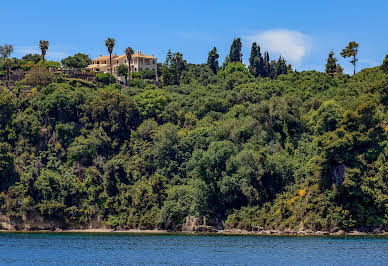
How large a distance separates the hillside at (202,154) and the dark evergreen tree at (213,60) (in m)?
29.4

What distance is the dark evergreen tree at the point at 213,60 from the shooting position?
169375mm

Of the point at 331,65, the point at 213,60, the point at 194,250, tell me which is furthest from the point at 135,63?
the point at 194,250

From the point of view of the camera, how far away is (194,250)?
71562 millimetres

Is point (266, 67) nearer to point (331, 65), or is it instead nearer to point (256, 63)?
point (256, 63)

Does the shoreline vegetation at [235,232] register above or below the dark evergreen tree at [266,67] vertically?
below

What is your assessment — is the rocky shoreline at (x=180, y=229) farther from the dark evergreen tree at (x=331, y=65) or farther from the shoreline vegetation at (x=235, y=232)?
the dark evergreen tree at (x=331, y=65)

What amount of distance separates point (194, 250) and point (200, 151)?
32.4 metres

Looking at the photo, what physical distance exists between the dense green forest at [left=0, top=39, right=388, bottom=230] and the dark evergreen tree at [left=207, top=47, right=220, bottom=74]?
80.5ft

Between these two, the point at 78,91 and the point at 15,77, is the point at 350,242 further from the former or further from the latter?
the point at 15,77

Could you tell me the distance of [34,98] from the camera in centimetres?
12394

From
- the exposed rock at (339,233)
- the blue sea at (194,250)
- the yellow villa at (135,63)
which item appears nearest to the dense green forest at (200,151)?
the exposed rock at (339,233)

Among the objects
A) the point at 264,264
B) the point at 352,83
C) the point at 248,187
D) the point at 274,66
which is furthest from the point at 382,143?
the point at 274,66

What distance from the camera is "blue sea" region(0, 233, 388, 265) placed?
61.9 m

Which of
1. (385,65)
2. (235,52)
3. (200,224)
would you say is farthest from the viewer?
(235,52)
